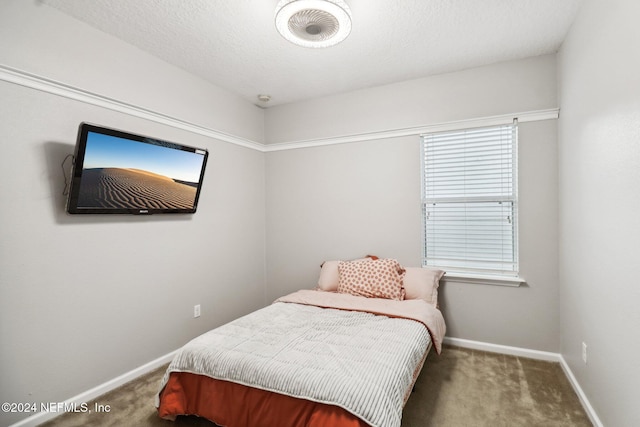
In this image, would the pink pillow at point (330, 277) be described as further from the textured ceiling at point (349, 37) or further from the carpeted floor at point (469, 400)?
the textured ceiling at point (349, 37)

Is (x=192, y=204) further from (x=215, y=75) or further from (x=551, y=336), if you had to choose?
(x=551, y=336)

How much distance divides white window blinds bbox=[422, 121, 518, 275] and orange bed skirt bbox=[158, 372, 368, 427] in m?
2.05

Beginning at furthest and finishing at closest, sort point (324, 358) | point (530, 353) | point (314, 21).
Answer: point (530, 353) → point (314, 21) → point (324, 358)

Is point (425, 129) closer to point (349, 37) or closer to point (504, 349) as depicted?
point (349, 37)

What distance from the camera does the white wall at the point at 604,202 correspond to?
4.84ft

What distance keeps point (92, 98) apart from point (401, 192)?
2.72m

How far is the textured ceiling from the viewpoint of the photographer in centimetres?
211

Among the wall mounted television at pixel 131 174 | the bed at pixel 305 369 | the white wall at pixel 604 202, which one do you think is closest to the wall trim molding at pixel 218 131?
the wall mounted television at pixel 131 174

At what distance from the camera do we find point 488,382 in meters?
2.44

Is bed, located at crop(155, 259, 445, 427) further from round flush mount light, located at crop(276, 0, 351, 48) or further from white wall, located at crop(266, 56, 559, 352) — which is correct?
round flush mount light, located at crop(276, 0, 351, 48)

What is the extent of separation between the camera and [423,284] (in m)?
2.93

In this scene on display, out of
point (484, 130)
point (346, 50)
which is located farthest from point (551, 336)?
point (346, 50)

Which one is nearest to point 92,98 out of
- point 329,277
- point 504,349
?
point 329,277

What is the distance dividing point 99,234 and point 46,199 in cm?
40
